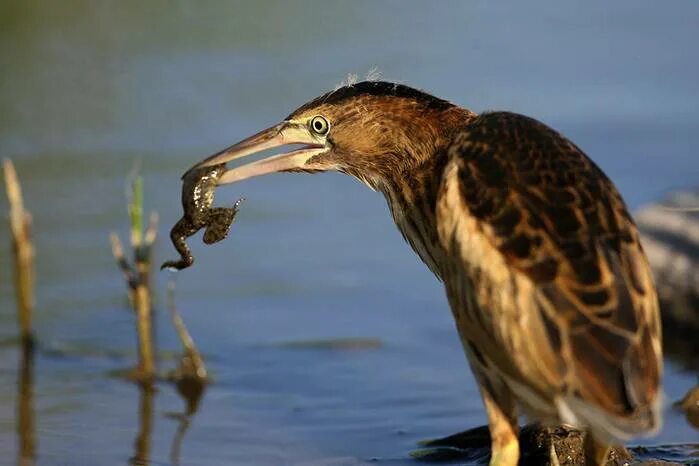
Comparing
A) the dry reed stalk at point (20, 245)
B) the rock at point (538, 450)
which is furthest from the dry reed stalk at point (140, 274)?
the rock at point (538, 450)

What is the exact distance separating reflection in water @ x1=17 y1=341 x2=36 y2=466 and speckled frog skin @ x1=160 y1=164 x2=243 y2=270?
92cm

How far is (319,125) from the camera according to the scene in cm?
663

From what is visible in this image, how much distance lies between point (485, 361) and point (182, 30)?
7.35 meters

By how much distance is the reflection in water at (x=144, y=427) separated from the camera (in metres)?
6.81

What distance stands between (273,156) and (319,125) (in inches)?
8.5

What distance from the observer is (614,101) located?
11.0 m

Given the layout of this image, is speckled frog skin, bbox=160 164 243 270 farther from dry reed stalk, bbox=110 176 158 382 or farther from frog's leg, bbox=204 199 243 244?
dry reed stalk, bbox=110 176 158 382

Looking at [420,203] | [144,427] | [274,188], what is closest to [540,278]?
[420,203]

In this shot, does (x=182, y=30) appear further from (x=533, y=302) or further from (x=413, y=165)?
(x=533, y=302)

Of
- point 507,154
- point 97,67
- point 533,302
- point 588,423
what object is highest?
point 97,67

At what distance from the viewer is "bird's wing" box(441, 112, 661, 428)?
17.1 ft

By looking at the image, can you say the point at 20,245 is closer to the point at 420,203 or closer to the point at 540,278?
the point at 420,203

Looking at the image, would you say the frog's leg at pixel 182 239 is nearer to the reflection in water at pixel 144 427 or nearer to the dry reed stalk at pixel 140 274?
the dry reed stalk at pixel 140 274

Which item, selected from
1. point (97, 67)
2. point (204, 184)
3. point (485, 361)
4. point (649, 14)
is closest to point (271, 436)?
point (204, 184)
